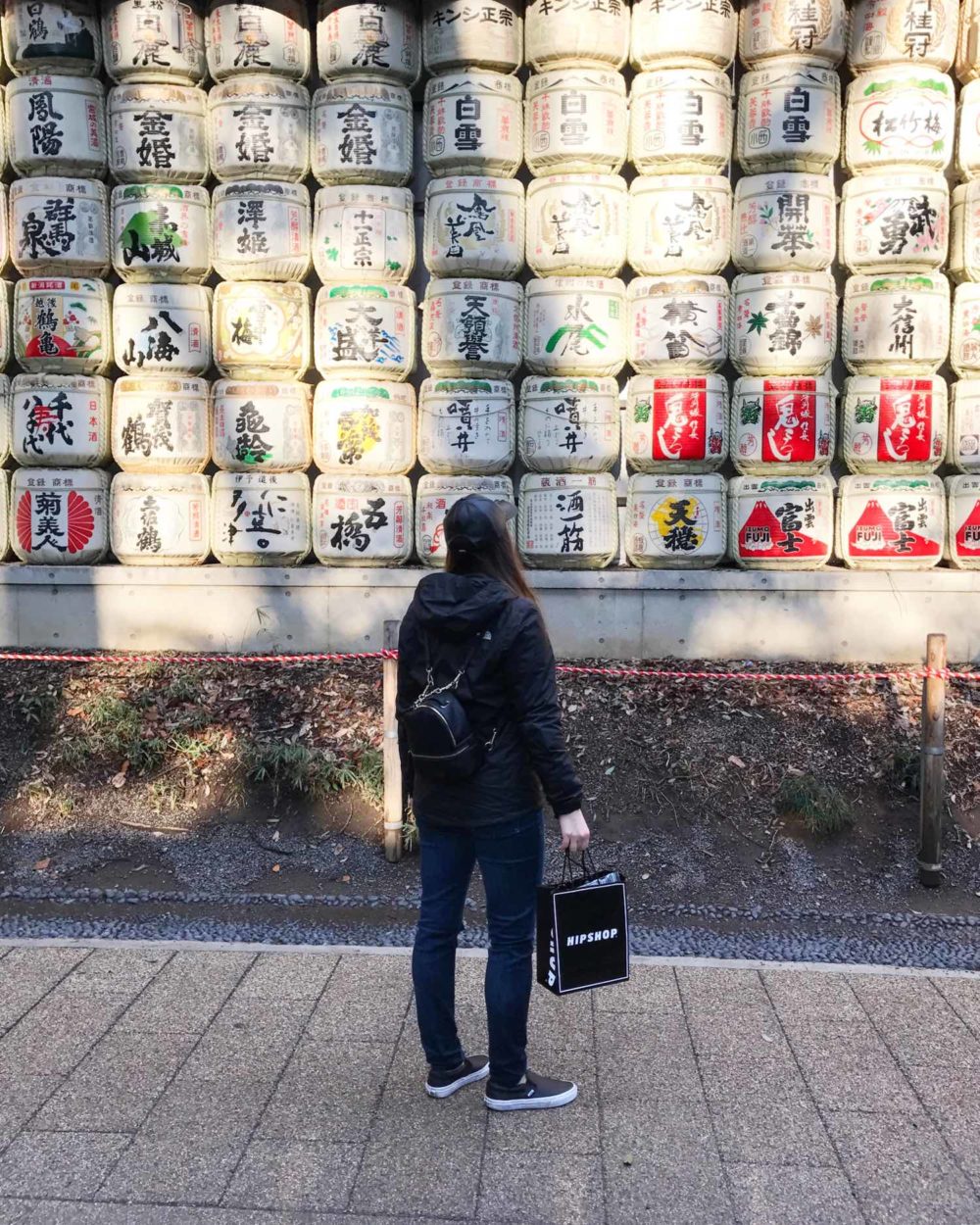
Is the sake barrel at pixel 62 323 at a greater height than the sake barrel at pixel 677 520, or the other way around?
the sake barrel at pixel 62 323

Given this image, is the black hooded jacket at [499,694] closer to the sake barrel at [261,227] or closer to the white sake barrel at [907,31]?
the sake barrel at [261,227]

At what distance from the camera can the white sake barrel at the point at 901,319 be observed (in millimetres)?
6766

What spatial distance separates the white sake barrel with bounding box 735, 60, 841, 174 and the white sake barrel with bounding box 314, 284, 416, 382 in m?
2.72

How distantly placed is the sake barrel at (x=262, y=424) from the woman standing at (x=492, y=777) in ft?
14.3

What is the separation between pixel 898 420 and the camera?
22.5ft

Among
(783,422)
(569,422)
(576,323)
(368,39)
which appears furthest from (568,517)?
(368,39)

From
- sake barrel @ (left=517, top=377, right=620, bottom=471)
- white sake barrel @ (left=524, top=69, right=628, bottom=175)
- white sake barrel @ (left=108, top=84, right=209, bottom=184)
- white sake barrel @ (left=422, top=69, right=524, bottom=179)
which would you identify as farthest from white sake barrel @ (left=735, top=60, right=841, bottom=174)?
white sake barrel @ (left=108, top=84, right=209, bottom=184)

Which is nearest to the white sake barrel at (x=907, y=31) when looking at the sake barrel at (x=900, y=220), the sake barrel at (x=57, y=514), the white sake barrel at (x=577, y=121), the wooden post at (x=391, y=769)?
the sake barrel at (x=900, y=220)

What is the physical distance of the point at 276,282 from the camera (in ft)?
22.9

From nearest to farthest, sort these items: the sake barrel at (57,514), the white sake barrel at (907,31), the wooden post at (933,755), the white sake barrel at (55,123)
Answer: the wooden post at (933,755)
the white sake barrel at (907,31)
the white sake barrel at (55,123)
the sake barrel at (57,514)

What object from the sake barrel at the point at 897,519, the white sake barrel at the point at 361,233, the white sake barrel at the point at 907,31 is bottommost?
the sake barrel at the point at 897,519

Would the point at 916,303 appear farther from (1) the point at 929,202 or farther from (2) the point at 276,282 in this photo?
(2) the point at 276,282

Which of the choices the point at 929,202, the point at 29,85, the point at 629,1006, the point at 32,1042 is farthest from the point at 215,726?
the point at 929,202

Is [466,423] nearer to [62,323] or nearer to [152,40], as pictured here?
[62,323]
